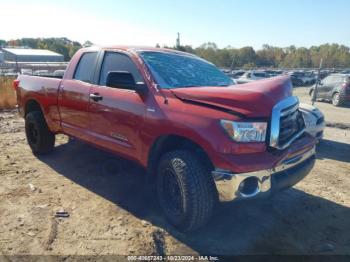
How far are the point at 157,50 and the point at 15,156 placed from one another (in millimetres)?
3407

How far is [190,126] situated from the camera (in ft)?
10.6

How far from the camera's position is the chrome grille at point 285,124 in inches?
127

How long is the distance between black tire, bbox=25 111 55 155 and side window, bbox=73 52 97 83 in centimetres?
128

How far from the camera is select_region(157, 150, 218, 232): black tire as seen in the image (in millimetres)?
3229

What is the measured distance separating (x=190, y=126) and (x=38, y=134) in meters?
3.55

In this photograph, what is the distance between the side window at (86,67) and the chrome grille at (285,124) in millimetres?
2579

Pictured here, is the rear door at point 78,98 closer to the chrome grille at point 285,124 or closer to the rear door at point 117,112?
the rear door at point 117,112

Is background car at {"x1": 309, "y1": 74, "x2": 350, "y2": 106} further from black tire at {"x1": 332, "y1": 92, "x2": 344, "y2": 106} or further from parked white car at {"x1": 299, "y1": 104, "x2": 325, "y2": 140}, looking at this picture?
parked white car at {"x1": 299, "y1": 104, "x2": 325, "y2": 140}

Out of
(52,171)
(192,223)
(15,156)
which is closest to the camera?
(192,223)

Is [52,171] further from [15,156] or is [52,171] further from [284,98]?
[284,98]

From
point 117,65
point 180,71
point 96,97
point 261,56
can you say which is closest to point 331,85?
point 180,71

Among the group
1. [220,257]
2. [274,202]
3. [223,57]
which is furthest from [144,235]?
[223,57]

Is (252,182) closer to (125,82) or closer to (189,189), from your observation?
(189,189)

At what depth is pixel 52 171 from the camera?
536 centimetres
